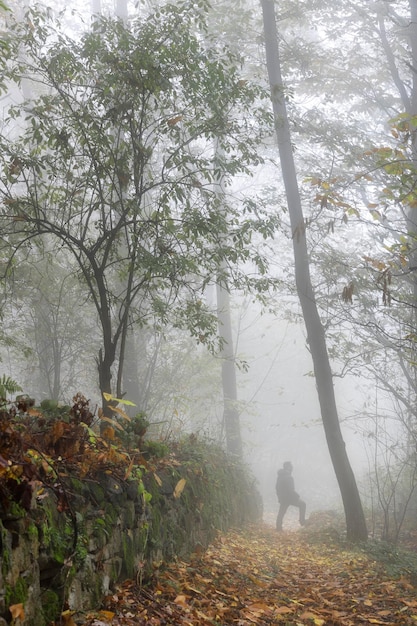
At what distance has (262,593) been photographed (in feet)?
19.1

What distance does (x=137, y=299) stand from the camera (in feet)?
47.8

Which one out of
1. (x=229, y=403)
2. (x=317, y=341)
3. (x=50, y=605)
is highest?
(x=317, y=341)

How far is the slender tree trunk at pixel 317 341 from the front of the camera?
10.5 meters

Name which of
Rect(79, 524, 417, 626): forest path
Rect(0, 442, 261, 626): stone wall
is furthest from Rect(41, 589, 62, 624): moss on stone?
Rect(79, 524, 417, 626): forest path

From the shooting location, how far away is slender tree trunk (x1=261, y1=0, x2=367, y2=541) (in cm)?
1051

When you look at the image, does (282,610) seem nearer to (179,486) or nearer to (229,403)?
(179,486)

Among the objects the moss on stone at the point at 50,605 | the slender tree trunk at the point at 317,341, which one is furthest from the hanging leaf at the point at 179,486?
the slender tree trunk at the point at 317,341

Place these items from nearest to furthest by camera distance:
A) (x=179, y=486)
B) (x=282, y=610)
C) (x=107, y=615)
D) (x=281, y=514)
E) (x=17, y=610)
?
(x=17, y=610) → (x=107, y=615) → (x=282, y=610) → (x=179, y=486) → (x=281, y=514)

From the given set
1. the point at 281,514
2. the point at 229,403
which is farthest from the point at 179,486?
the point at 229,403

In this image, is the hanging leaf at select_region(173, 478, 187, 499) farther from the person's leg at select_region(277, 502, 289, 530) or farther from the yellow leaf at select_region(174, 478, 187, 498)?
the person's leg at select_region(277, 502, 289, 530)

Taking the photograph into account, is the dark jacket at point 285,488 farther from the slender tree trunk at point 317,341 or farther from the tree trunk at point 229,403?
the slender tree trunk at point 317,341

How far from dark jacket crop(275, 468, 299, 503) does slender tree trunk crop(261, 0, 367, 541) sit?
4.90m

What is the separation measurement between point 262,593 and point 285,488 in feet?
33.5

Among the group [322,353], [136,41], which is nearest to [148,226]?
[136,41]
